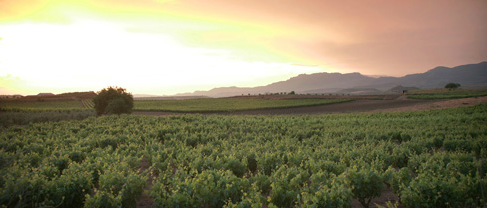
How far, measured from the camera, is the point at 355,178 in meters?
8.38

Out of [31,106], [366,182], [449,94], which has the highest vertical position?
[31,106]

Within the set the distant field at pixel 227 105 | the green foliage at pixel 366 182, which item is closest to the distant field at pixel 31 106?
the distant field at pixel 227 105

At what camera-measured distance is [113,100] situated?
1599 inches

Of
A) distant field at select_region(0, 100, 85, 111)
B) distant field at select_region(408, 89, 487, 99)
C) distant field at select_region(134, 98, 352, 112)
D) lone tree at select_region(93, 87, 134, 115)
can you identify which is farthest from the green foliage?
distant field at select_region(408, 89, 487, 99)

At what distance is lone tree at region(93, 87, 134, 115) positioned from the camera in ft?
134

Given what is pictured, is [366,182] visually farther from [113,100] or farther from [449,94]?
[449,94]

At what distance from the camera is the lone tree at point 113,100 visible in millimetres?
40794

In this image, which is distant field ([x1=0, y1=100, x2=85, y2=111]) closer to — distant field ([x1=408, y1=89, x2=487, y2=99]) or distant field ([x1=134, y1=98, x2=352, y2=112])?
distant field ([x1=134, y1=98, x2=352, y2=112])

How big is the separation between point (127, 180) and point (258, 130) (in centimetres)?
1672

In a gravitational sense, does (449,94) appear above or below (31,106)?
below

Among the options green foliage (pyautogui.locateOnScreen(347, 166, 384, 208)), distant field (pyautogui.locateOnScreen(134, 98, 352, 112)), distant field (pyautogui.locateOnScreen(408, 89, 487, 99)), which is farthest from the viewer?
distant field (pyautogui.locateOnScreen(408, 89, 487, 99))

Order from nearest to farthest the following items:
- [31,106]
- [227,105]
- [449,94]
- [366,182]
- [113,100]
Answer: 1. [366,182]
2. [113,100]
3. [31,106]
4. [227,105]
5. [449,94]

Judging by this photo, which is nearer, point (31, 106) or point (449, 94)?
point (31, 106)

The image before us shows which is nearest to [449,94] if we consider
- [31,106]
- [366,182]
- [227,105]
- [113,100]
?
[227,105]
